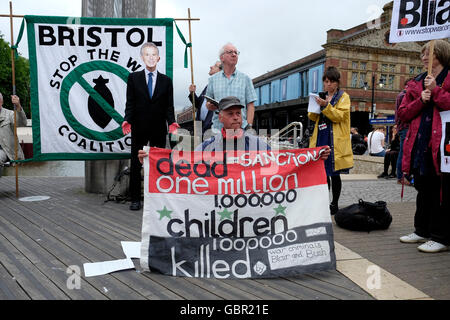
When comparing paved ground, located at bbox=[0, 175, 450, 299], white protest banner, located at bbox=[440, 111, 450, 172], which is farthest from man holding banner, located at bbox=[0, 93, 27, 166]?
white protest banner, located at bbox=[440, 111, 450, 172]

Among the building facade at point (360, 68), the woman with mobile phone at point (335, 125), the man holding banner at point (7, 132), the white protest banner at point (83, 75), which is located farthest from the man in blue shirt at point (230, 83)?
A: the building facade at point (360, 68)

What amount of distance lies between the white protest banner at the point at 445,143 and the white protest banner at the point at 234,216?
1114 mm

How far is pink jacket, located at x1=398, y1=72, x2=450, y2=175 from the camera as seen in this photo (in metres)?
3.18

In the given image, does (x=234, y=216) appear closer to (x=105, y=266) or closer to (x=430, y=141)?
(x=105, y=266)

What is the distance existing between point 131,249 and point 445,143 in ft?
9.80

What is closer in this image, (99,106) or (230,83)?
(230,83)

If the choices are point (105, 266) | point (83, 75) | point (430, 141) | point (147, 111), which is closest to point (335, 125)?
point (430, 141)

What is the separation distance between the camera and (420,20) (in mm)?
3396

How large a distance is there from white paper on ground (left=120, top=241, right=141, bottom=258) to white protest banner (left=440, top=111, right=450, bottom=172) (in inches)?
110

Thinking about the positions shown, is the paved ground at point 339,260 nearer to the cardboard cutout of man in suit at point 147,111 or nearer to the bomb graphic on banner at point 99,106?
the cardboard cutout of man in suit at point 147,111

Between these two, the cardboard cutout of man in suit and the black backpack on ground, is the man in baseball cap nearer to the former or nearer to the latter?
the black backpack on ground

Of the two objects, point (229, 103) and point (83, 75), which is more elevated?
point (83, 75)

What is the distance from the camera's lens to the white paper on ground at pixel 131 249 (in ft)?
10.4
